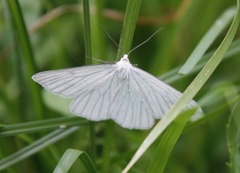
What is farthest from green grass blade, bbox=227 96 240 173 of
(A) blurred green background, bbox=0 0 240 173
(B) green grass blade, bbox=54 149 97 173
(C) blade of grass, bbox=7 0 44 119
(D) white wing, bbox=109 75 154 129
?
(C) blade of grass, bbox=7 0 44 119

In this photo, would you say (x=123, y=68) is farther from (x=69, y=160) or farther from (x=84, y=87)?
(x=69, y=160)

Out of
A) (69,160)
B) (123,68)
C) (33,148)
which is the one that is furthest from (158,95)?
(33,148)

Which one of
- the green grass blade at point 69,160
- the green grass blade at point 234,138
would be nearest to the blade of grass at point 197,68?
the green grass blade at point 234,138

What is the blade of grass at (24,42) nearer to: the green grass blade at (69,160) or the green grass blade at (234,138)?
the green grass blade at (69,160)

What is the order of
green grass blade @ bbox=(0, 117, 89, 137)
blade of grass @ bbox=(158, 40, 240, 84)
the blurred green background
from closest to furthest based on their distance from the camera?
green grass blade @ bbox=(0, 117, 89, 137) → blade of grass @ bbox=(158, 40, 240, 84) → the blurred green background

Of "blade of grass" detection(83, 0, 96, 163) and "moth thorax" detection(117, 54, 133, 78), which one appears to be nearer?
"blade of grass" detection(83, 0, 96, 163)

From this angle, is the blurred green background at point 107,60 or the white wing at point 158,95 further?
the blurred green background at point 107,60

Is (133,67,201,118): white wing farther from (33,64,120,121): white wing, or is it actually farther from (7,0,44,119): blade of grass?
(7,0,44,119): blade of grass
